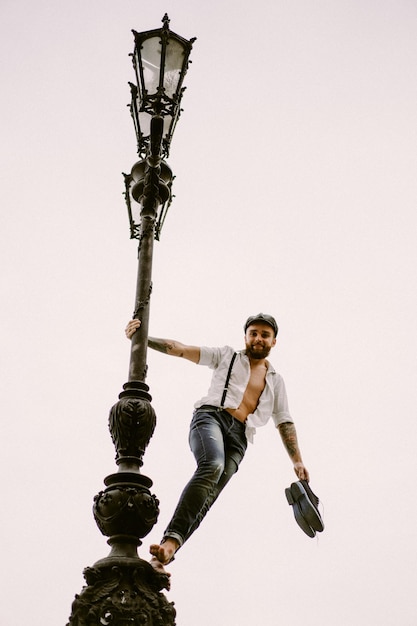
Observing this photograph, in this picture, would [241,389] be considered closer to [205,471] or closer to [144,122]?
[205,471]

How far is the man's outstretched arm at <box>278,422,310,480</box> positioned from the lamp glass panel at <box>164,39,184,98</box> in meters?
3.01

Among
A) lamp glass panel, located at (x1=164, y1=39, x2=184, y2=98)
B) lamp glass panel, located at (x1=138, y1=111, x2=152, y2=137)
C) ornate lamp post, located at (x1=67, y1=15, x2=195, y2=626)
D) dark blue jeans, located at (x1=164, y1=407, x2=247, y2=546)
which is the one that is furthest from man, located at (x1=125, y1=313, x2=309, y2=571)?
lamp glass panel, located at (x1=164, y1=39, x2=184, y2=98)

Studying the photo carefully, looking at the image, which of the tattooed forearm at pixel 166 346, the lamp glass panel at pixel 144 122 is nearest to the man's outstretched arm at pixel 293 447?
the tattooed forearm at pixel 166 346

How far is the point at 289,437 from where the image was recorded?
5934mm

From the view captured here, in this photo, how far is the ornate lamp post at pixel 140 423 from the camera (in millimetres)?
3594

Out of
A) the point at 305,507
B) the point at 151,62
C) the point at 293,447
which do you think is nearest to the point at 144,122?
the point at 151,62

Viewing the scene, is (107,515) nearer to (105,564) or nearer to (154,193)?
(105,564)

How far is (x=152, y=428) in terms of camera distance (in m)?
4.38

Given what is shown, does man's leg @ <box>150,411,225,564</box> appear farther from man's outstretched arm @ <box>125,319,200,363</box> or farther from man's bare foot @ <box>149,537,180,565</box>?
man's outstretched arm @ <box>125,319,200,363</box>

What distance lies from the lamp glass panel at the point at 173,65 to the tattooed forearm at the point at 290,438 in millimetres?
→ 3004

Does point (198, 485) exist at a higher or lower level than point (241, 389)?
lower

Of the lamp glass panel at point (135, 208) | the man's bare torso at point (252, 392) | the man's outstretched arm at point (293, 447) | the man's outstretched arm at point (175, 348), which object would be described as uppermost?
the lamp glass panel at point (135, 208)

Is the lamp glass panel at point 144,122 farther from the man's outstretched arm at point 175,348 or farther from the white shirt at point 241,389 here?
the white shirt at point 241,389

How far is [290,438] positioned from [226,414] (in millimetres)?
816
